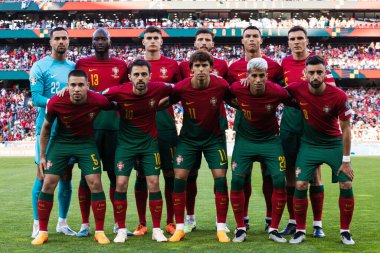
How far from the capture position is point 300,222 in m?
6.91

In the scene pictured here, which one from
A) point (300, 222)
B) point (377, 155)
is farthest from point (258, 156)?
point (377, 155)

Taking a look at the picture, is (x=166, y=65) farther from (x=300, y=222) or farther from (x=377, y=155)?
(x=377, y=155)

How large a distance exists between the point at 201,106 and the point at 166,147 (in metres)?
0.90

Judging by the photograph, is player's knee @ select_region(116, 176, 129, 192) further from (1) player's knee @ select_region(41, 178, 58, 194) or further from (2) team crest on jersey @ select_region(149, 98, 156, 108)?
(2) team crest on jersey @ select_region(149, 98, 156, 108)

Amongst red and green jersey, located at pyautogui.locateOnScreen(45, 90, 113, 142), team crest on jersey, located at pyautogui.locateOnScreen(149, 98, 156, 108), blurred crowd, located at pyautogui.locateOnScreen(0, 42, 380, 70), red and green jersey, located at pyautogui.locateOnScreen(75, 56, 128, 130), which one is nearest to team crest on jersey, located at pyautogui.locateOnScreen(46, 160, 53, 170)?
red and green jersey, located at pyautogui.locateOnScreen(45, 90, 113, 142)

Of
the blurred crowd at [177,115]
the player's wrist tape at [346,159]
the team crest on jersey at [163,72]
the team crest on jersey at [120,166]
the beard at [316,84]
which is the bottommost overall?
the blurred crowd at [177,115]

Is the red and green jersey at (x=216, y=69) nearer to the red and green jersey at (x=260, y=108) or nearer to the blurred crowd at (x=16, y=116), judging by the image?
the red and green jersey at (x=260, y=108)

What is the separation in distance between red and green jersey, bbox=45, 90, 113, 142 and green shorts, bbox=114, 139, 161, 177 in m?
0.50

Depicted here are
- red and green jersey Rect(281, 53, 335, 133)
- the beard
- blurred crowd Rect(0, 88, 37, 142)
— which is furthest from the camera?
blurred crowd Rect(0, 88, 37, 142)

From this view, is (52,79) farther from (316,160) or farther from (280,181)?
(316,160)

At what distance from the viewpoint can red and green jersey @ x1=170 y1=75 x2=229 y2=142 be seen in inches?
281

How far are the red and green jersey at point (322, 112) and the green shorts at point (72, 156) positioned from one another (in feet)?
8.33

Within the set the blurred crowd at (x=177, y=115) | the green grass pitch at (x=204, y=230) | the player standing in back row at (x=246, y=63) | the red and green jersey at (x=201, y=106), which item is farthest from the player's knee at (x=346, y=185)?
the blurred crowd at (x=177, y=115)

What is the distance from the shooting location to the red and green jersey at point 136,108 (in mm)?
7121
